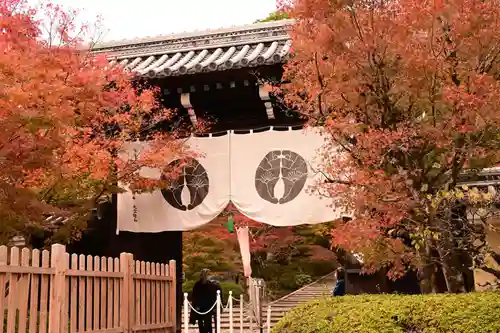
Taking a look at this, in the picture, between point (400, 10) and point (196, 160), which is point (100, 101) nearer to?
point (196, 160)

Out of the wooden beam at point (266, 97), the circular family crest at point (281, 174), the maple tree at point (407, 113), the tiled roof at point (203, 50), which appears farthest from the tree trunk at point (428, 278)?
the tiled roof at point (203, 50)

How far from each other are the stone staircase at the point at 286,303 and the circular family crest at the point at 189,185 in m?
8.54

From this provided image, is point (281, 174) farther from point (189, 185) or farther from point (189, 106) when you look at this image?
point (189, 106)

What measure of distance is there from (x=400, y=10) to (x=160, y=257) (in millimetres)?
7729

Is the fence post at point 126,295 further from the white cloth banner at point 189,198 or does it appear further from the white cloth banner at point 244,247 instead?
the white cloth banner at point 244,247

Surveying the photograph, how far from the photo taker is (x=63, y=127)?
7656mm

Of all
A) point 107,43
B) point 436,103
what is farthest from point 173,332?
point 107,43

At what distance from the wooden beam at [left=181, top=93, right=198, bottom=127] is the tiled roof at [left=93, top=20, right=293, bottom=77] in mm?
503

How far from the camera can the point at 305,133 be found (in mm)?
10555

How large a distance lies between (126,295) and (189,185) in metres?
3.48

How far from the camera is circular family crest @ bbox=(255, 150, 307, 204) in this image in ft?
34.6

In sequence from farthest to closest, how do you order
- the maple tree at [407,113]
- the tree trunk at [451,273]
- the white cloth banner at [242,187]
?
the white cloth banner at [242,187], the tree trunk at [451,273], the maple tree at [407,113]

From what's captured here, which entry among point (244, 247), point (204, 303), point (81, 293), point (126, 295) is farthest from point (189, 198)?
point (244, 247)

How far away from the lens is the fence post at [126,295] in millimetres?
7910
